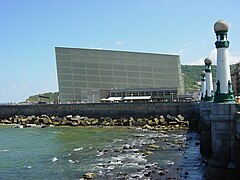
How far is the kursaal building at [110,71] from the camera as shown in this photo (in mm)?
93875

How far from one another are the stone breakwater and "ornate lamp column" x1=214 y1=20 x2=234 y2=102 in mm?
31053

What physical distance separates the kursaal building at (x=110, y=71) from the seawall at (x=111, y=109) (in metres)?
25.6

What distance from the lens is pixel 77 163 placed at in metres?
23.5

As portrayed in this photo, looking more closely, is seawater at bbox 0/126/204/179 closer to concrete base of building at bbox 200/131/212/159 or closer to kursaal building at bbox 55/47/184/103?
concrete base of building at bbox 200/131/212/159

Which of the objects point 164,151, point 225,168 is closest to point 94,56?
point 164,151

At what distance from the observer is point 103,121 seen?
55.5 m

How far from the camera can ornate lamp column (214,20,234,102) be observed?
13211mm

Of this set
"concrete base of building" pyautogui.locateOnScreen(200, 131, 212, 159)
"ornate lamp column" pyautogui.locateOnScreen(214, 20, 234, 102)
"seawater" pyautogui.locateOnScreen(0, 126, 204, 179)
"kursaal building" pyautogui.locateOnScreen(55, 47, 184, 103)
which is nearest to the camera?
"ornate lamp column" pyautogui.locateOnScreen(214, 20, 234, 102)

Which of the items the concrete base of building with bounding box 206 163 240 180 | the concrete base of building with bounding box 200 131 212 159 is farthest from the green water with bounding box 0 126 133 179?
the concrete base of building with bounding box 206 163 240 180

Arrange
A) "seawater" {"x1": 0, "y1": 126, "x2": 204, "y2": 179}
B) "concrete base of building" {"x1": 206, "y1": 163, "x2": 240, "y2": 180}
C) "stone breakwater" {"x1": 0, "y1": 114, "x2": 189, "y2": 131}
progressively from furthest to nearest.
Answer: "stone breakwater" {"x1": 0, "y1": 114, "x2": 189, "y2": 131}, "seawater" {"x1": 0, "y1": 126, "x2": 204, "y2": 179}, "concrete base of building" {"x1": 206, "y1": 163, "x2": 240, "y2": 180}

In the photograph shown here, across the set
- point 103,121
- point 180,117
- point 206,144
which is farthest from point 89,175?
point 103,121

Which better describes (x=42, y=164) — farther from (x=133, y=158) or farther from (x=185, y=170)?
(x=185, y=170)

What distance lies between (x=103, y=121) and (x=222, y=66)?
140 feet

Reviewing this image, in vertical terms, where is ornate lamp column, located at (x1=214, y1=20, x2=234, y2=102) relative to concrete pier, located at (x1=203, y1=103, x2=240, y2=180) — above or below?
above
